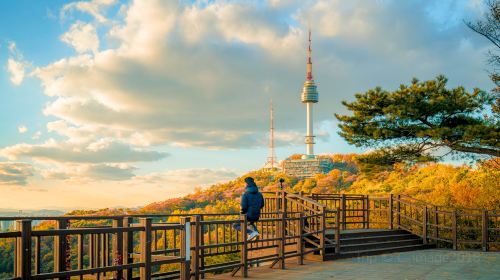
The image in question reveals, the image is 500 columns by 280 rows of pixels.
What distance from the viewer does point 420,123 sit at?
21500mm

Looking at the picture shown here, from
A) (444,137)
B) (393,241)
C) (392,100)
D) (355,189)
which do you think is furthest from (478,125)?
(355,189)

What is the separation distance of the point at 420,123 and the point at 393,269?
1006cm

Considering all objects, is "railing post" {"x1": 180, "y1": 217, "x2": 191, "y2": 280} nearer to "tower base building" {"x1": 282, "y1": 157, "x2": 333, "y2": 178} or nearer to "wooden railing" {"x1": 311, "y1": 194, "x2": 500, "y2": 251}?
"wooden railing" {"x1": 311, "y1": 194, "x2": 500, "y2": 251}

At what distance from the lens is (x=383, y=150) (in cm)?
2266

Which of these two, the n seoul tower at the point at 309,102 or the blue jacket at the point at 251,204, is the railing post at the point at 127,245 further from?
the n seoul tower at the point at 309,102

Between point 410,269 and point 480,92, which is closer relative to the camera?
point 410,269

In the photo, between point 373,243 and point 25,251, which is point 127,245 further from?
point 373,243

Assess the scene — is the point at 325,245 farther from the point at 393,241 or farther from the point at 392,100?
the point at 392,100

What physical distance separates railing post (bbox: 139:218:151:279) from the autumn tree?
14504mm

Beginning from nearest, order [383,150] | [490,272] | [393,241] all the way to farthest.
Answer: [490,272], [393,241], [383,150]

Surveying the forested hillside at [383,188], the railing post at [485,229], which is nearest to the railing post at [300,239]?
the forested hillside at [383,188]

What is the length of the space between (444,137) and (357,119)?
3445 mm

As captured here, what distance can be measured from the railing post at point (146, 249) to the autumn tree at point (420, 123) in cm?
1450

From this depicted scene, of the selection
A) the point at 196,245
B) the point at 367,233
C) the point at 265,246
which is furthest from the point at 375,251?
the point at 196,245
